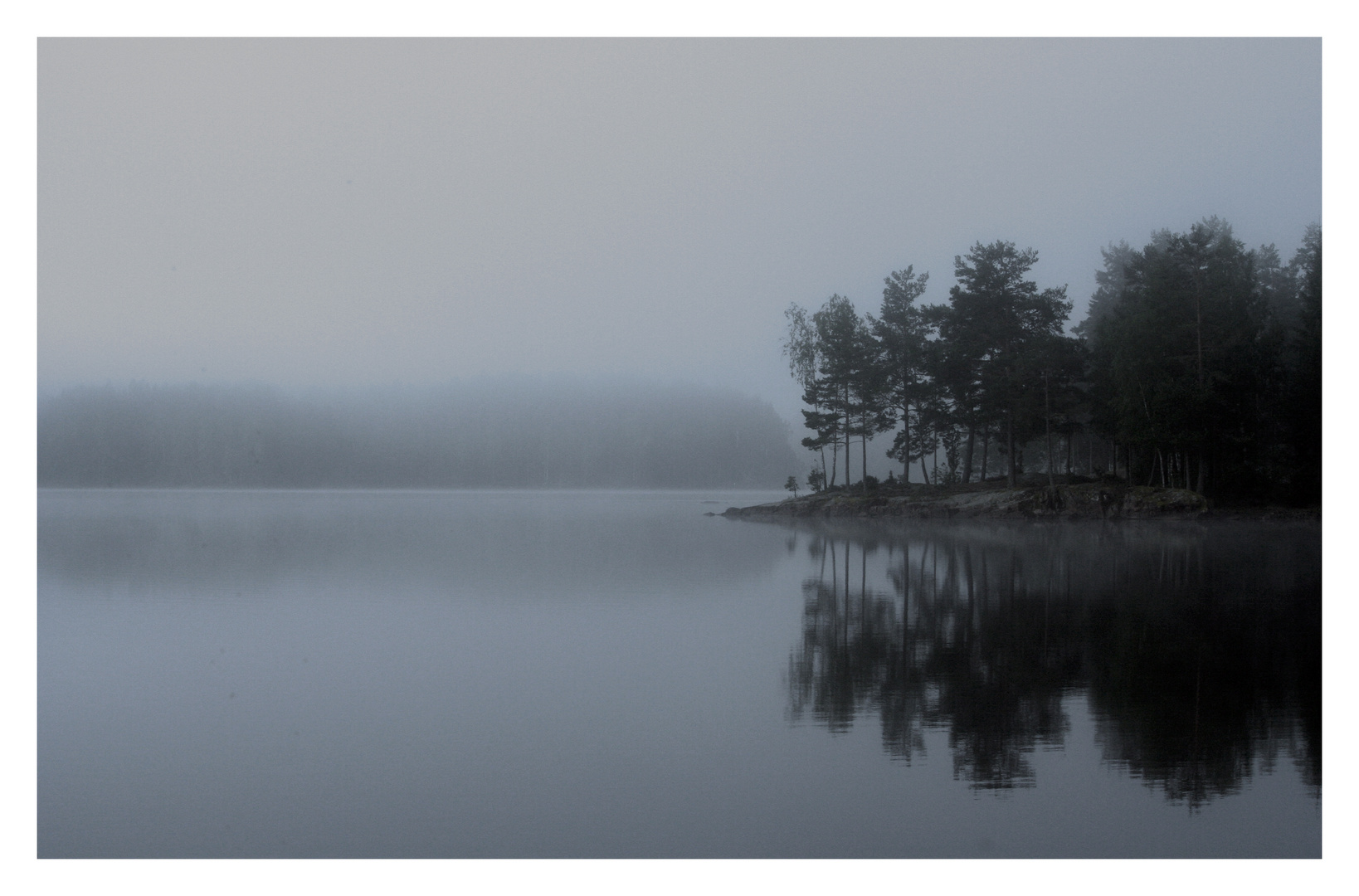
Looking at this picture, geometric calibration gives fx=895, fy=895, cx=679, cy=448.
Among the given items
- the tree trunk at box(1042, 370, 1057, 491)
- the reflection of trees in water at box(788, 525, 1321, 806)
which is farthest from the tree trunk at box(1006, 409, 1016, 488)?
the reflection of trees in water at box(788, 525, 1321, 806)

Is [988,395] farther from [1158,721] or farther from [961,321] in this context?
[1158,721]

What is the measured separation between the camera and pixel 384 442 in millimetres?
184500

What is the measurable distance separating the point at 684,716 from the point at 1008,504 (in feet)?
122

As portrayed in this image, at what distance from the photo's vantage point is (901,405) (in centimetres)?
5178

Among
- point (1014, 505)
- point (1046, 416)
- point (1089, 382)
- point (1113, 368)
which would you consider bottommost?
point (1014, 505)

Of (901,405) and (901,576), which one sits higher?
(901,405)

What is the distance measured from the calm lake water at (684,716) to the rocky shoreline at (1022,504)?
22.9m

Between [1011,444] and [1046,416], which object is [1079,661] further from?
[1011,444]

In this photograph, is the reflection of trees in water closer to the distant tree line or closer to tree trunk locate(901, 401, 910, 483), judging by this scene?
tree trunk locate(901, 401, 910, 483)

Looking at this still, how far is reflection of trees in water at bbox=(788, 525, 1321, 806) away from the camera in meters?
7.53

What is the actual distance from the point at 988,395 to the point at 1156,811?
1668 inches

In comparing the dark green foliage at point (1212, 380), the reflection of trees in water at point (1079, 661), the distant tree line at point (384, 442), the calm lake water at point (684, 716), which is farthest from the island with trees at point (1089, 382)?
the distant tree line at point (384, 442)

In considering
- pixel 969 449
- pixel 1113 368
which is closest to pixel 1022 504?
pixel 1113 368

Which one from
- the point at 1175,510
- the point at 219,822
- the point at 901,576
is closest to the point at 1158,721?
the point at 219,822
